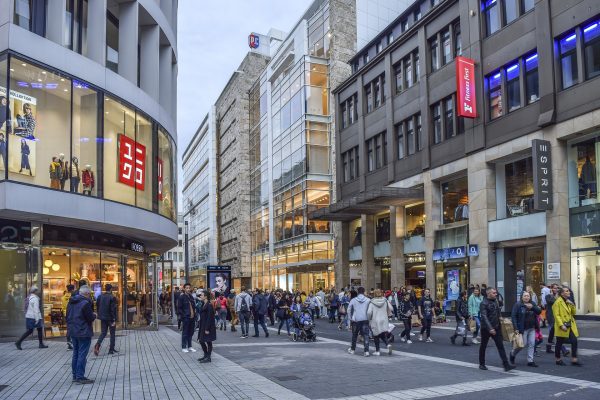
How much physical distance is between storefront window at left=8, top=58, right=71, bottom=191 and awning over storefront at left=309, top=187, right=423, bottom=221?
1849 centimetres

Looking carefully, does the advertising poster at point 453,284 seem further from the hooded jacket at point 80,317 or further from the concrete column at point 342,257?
the hooded jacket at point 80,317

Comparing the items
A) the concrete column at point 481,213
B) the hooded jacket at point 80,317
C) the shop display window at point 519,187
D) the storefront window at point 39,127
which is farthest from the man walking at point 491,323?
the concrete column at point 481,213

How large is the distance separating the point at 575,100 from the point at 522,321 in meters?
13.5

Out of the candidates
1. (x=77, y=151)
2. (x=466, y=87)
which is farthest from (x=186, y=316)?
(x=466, y=87)

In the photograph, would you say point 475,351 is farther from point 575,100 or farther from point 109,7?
point 109,7

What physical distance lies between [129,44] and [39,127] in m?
6.52

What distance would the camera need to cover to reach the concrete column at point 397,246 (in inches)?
1458

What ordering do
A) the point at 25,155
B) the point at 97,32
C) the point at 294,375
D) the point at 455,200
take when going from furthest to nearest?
the point at 455,200
the point at 97,32
the point at 25,155
the point at 294,375

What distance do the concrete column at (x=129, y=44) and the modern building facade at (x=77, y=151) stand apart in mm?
40

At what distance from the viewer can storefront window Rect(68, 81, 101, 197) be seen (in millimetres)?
20172

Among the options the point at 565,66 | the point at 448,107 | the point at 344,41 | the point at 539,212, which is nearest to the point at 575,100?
the point at 565,66

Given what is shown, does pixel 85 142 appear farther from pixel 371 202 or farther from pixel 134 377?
pixel 371 202

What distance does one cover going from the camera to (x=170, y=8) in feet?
99.2

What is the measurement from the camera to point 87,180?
20.6 meters
